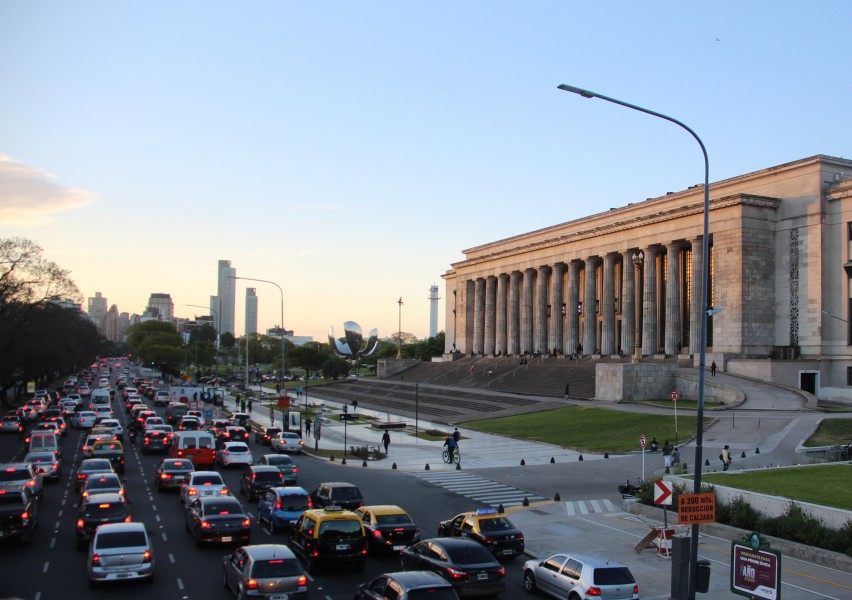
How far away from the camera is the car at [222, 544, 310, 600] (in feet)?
56.1

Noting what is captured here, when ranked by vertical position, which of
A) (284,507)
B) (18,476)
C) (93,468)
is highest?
(18,476)

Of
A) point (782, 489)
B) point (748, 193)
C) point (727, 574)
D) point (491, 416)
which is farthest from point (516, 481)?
point (748, 193)

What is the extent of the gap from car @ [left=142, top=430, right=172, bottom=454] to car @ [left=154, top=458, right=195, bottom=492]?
14.4 m

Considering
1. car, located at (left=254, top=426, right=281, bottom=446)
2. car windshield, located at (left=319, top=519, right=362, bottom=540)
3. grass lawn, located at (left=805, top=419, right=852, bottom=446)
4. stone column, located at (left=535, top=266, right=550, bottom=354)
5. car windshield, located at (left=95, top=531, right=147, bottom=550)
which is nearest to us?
car windshield, located at (left=95, top=531, right=147, bottom=550)

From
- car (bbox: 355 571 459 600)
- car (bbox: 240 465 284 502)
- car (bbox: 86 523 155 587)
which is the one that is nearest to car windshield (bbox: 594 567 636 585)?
car (bbox: 355 571 459 600)

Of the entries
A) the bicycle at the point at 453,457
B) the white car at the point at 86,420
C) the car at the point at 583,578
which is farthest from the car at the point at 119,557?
the white car at the point at 86,420

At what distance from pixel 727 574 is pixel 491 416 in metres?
47.1

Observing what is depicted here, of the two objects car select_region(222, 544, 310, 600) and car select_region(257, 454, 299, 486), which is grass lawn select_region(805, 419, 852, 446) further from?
car select_region(222, 544, 310, 600)

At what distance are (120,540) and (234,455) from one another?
23.8 m

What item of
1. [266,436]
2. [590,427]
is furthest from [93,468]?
[590,427]

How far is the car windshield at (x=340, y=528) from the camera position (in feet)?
69.0

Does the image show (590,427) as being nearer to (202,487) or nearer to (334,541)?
(202,487)

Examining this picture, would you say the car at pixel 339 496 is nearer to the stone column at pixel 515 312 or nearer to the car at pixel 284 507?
the car at pixel 284 507

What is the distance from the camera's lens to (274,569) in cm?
1736
